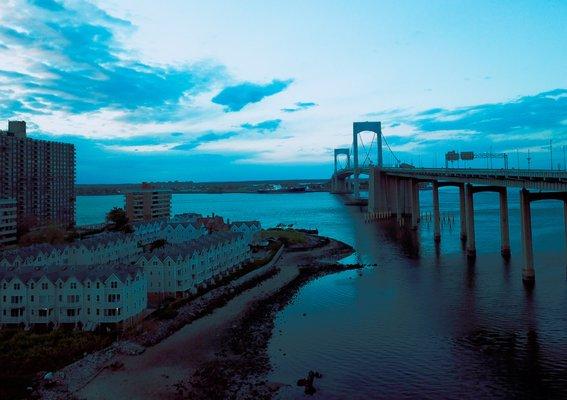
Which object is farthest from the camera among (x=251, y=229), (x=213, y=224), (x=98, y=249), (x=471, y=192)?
(x=213, y=224)

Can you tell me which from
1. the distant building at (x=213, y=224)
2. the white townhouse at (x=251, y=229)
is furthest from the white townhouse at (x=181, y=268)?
the distant building at (x=213, y=224)

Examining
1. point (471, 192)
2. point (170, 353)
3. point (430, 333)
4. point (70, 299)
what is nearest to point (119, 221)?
point (70, 299)

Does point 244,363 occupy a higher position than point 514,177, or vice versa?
point 514,177

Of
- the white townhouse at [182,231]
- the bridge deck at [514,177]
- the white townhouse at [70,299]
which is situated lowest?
the white townhouse at [70,299]

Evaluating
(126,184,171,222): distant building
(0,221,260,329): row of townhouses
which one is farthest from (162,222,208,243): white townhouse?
(126,184,171,222): distant building

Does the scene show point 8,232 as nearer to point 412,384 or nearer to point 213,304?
point 213,304

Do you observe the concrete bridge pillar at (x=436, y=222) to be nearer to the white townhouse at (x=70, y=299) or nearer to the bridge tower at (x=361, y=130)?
the white townhouse at (x=70, y=299)

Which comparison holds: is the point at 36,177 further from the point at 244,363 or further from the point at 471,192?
the point at 244,363

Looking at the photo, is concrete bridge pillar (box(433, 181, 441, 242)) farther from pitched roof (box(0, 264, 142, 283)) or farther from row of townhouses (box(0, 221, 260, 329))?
pitched roof (box(0, 264, 142, 283))
